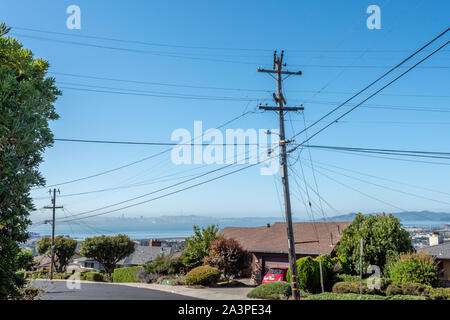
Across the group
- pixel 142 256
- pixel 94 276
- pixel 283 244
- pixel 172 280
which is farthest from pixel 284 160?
pixel 142 256

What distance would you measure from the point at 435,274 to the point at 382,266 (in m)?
4.71

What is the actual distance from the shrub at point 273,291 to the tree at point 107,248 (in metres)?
36.9

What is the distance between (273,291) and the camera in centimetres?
2172

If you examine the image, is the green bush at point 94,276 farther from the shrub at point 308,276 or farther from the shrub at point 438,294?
the shrub at point 438,294

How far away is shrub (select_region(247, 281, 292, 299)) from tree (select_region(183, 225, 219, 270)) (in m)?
10.4

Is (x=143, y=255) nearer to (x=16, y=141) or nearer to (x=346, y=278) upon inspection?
(x=346, y=278)

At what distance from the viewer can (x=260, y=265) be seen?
33.7 meters

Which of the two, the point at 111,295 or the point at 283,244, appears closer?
the point at 111,295

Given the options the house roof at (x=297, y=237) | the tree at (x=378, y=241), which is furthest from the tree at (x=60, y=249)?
the tree at (x=378, y=241)

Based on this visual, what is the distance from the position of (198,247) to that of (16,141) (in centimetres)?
2626

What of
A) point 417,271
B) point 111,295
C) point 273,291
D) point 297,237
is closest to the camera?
point 417,271

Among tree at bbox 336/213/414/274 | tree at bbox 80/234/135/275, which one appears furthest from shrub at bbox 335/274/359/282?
tree at bbox 80/234/135/275

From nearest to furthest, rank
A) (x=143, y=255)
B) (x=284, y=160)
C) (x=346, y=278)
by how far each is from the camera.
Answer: (x=284, y=160), (x=346, y=278), (x=143, y=255)
